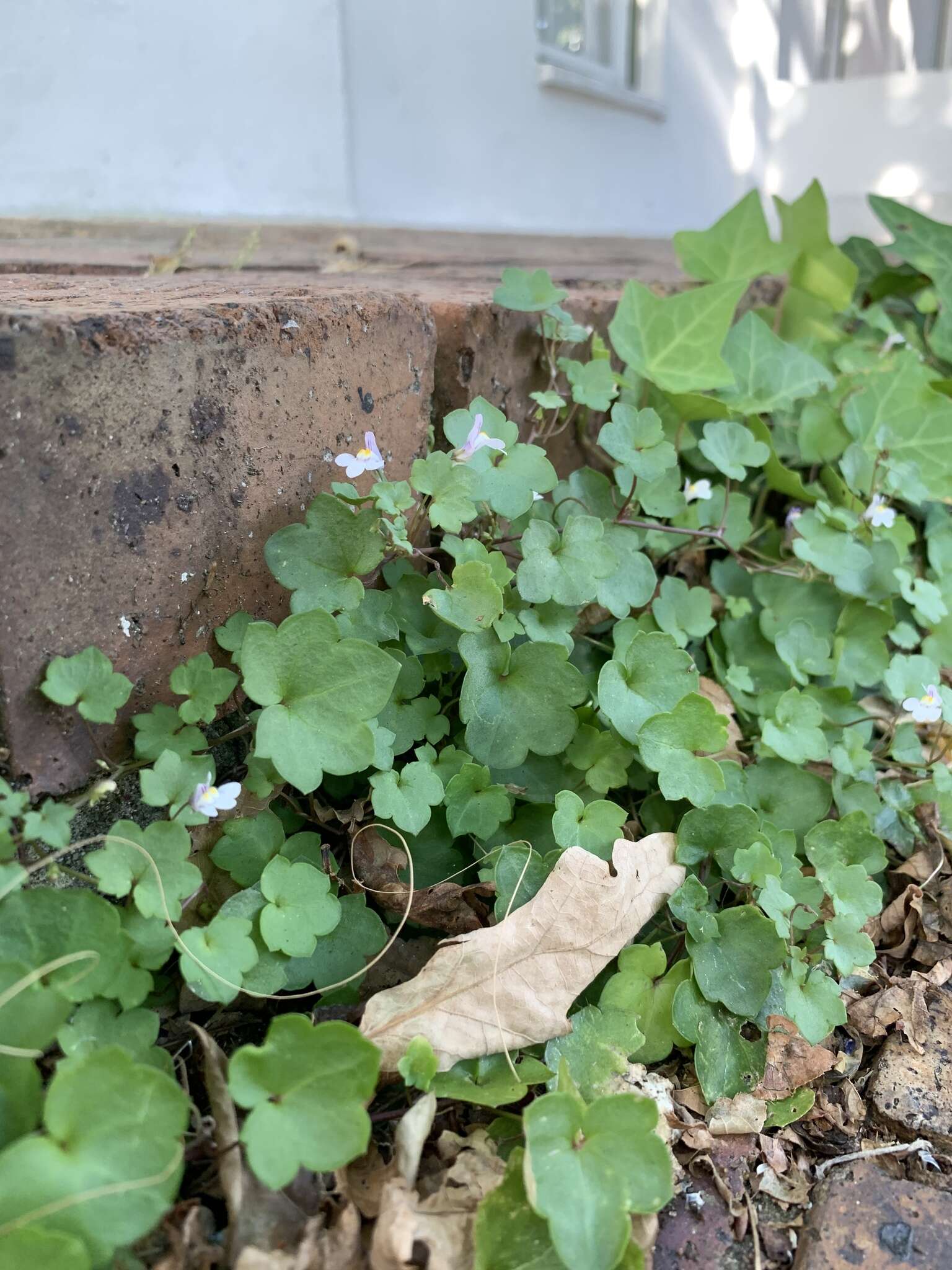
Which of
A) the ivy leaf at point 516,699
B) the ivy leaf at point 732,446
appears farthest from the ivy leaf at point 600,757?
the ivy leaf at point 732,446

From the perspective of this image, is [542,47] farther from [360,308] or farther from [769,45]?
[360,308]

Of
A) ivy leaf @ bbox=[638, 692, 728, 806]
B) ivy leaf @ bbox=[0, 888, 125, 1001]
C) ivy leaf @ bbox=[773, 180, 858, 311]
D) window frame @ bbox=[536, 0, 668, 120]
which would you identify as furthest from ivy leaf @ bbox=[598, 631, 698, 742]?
window frame @ bbox=[536, 0, 668, 120]

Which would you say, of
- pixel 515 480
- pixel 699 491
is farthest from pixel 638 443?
pixel 515 480

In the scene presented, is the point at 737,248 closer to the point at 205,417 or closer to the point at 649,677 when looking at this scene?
the point at 649,677

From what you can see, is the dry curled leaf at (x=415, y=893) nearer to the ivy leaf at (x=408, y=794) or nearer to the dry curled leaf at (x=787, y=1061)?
the ivy leaf at (x=408, y=794)

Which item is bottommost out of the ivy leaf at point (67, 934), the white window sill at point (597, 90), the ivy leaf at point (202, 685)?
the ivy leaf at point (67, 934)

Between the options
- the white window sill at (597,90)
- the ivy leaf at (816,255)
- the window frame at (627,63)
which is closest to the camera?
the ivy leaf at (816,255)
